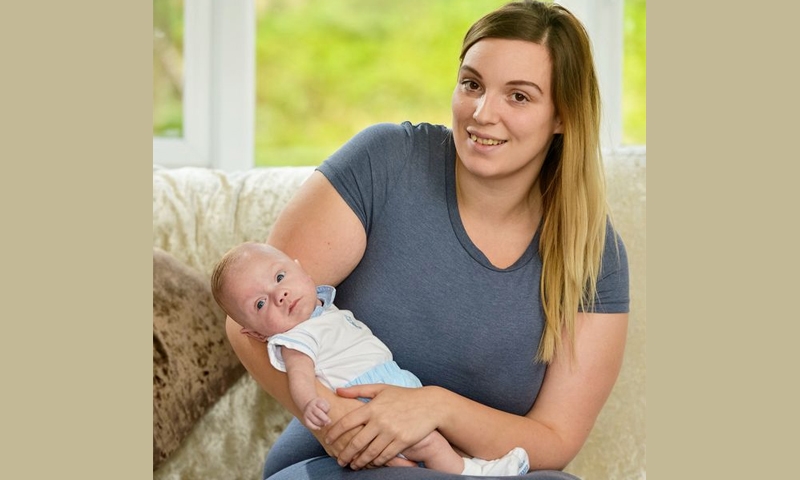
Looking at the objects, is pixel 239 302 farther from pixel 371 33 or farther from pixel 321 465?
pixel 371 33

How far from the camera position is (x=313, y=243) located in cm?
196

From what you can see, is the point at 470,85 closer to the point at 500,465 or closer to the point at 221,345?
the point at 500,465

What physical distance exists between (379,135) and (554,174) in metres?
0.40

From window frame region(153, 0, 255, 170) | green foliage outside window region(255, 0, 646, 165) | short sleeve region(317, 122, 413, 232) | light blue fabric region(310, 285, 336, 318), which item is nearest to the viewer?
light blue fabric region(310, 285, 336, 318)

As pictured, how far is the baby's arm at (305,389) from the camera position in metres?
1.69

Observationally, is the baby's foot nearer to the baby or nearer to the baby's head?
the baby

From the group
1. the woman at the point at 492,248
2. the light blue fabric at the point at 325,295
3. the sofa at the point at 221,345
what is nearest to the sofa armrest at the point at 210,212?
the sofa at the point at 221,345

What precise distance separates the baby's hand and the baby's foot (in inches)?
12.7

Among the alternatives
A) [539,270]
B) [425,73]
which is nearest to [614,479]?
[539,270]

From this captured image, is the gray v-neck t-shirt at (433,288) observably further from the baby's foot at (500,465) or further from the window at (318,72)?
the window at (318,72)

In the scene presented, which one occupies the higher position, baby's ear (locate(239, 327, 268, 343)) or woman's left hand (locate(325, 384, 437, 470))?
baby's ear (locate(239, 327, 268, 343))

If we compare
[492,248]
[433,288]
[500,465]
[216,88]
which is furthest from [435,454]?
[216,88]

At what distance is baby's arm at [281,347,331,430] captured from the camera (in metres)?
1.69

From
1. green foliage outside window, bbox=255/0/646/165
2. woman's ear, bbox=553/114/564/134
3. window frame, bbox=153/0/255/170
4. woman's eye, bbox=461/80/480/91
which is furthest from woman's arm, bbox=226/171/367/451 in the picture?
green foliage outside window, bbox=255/0/646/165
